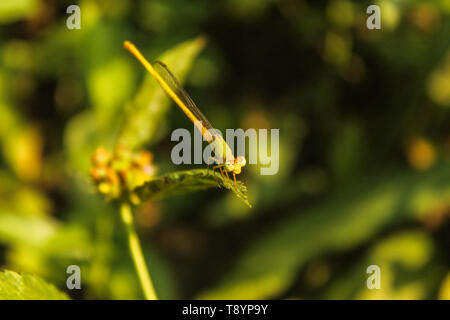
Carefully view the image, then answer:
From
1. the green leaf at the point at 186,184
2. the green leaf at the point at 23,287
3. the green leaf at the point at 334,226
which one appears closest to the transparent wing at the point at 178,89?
the green leaf at the point at 186,184

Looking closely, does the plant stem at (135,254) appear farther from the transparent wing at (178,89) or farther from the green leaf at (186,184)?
the transparent wing at (178,89)

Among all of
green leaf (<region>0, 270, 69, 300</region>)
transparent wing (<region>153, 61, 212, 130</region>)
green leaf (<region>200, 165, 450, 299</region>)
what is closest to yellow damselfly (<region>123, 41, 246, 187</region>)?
transparent wing (<region>153, 61, 212, 130</region>)

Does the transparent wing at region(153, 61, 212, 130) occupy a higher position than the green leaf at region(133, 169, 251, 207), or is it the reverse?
the transparent wing at region(153, 61, 212, 130)

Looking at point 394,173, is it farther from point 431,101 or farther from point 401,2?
point 401,2

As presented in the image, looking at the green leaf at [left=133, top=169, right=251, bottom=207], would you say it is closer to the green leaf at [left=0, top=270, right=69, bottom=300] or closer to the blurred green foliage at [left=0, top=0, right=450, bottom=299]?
the green leaf at [left=0, top=270, right=69, bottom=300]

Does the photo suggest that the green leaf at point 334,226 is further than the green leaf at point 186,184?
Yes

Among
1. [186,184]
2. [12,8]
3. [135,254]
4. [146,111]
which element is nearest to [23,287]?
[135,254]
